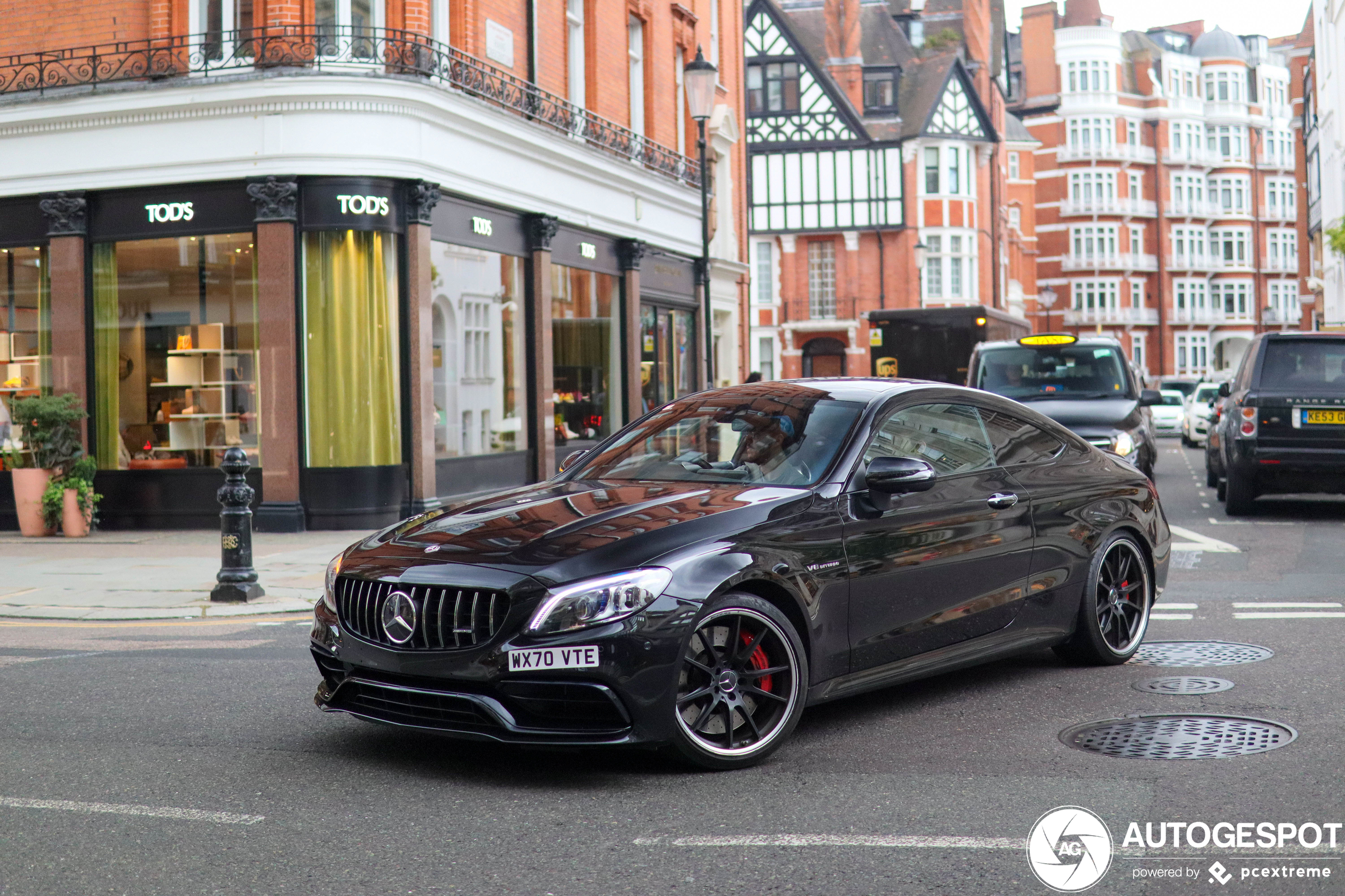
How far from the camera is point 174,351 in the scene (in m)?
17.4

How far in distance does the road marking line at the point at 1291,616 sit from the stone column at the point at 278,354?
1083cm

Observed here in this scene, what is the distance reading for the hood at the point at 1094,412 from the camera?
15930mm

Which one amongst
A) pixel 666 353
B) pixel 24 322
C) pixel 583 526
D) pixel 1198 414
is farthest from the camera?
pixel 1198 414

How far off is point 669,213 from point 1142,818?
2193cm

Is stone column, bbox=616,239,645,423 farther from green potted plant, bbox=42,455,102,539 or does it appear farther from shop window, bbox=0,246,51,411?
green potted plant, bbox=42,455,102,539

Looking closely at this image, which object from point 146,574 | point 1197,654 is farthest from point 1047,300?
point 1197,654

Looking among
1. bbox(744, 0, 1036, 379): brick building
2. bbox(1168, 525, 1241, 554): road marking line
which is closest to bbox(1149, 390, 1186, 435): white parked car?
bbox(744, 0, 1036, 379): brick building

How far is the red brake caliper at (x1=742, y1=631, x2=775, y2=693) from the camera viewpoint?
542 centimetres

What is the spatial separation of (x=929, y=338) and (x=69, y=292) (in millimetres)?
20618

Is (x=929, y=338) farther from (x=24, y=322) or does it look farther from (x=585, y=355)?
(x=24, y=322)

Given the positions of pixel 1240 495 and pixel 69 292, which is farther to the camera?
pixel 69 292

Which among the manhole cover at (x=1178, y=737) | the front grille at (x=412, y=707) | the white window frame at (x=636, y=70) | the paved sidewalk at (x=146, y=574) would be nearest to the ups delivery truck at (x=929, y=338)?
the white window frame at (x=636, y=70)

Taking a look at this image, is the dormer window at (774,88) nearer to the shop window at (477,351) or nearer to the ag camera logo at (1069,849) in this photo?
the shop window at (477,351)

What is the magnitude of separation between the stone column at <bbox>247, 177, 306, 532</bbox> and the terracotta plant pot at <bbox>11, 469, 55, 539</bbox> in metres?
2.53
